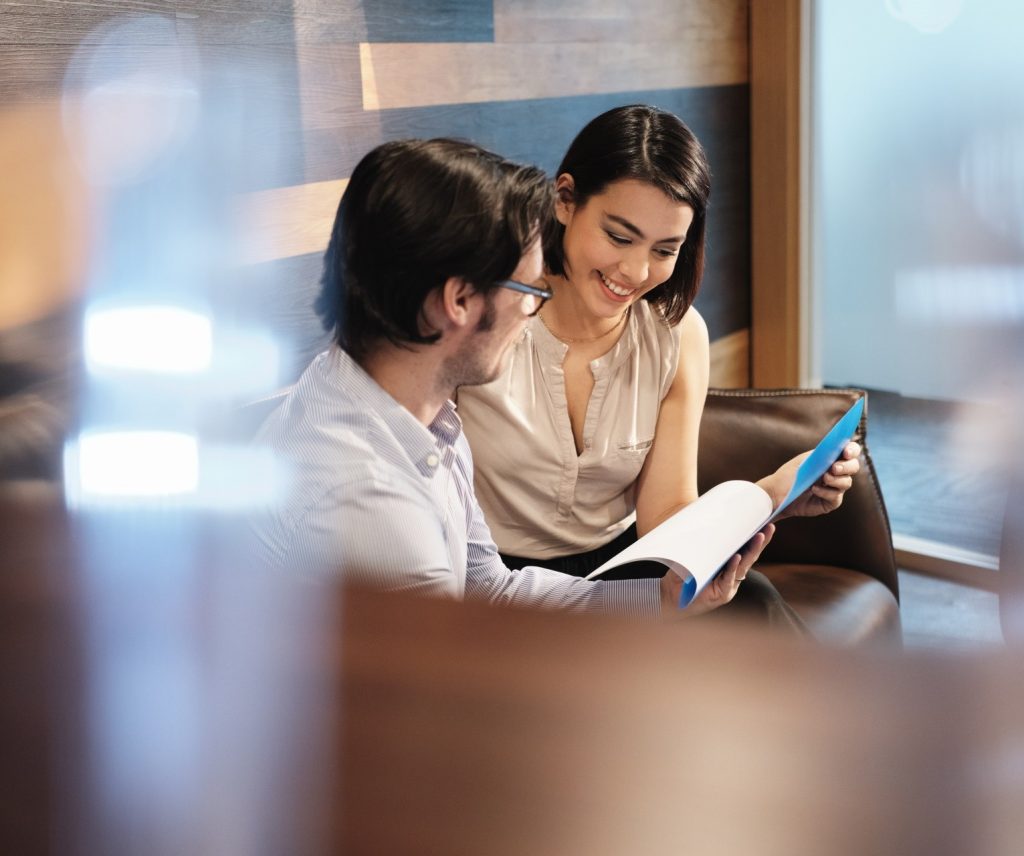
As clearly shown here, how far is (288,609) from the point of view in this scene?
77 millimetres

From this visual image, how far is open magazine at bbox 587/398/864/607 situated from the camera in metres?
0.65

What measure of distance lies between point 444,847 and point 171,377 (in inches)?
10.7

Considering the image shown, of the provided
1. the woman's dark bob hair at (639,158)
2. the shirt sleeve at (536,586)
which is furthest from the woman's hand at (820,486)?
the woman's dark bob hair at (639,158)

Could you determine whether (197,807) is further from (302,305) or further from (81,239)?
(302,305)

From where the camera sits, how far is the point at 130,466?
16 centimetres

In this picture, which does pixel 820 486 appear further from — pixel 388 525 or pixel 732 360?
pixel 732 360

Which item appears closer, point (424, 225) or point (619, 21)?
point (424, 225)

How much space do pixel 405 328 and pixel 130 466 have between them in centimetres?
48

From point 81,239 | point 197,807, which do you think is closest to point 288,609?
point 197,807

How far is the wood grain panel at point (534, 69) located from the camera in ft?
3.40

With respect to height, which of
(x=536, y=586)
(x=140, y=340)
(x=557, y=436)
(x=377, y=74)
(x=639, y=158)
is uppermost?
(x=377, y=74)

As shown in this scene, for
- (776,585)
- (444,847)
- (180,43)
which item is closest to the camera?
(444,847)

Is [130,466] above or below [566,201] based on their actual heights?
below

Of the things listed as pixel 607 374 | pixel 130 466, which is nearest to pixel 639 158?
pixel 607 374
